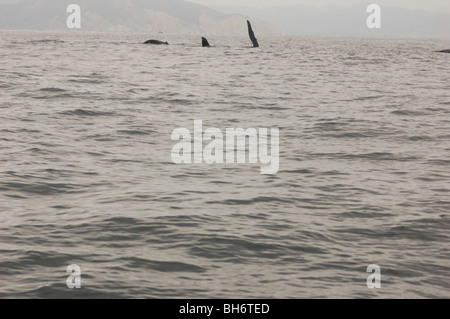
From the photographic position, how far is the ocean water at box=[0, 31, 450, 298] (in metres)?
8.14

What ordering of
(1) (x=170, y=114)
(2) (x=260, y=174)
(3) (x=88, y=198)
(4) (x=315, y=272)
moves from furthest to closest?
(1) (x=170, y=114) < (2) (x=260, y=174) < (3) (x=88, y=198) < (4) (x=315, y=272)

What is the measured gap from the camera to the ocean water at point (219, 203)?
8.14 meters

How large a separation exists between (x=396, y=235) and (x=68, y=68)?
3182cm

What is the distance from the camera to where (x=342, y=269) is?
27.9 ft

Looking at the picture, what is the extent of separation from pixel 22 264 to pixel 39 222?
186 cm

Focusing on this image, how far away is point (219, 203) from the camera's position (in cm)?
1164

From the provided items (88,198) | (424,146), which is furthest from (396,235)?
(424,146)

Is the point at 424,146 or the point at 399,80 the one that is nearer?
the point at 424,146

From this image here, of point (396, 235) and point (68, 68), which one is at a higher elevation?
point (68, 68)
